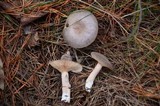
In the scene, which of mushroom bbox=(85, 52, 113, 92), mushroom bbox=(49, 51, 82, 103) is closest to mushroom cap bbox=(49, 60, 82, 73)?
mushroom bbox=(49, 51, 82, 103)

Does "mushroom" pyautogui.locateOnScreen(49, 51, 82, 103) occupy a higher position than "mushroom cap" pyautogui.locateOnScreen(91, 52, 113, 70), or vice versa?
"mushroom cap" pyautogui.locateOnScreen(91, 52, 113, 70)

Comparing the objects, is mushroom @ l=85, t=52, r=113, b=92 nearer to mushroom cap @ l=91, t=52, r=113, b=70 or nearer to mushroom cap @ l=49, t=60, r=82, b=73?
mushroom cap @ l=91, t=52, r=113, b=70

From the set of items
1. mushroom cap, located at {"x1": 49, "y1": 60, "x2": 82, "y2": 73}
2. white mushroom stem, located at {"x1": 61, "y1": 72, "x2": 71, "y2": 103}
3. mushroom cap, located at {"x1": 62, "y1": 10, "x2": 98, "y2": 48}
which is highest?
mushroom cap, located at {"x1": 62, "y1": 10, "x2": 98, "y2": 48}

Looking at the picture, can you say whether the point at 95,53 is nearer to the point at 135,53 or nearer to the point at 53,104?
the point at 135,53

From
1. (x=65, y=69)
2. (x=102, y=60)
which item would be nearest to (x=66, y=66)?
(x=65, y=69)

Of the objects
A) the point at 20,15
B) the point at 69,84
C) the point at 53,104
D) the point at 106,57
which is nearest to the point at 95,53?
the point at 106,57

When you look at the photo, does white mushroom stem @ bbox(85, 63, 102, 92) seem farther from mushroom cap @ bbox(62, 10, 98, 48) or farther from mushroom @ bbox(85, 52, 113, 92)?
mushroom cap @ bbox(62, 10, 98, 48)
